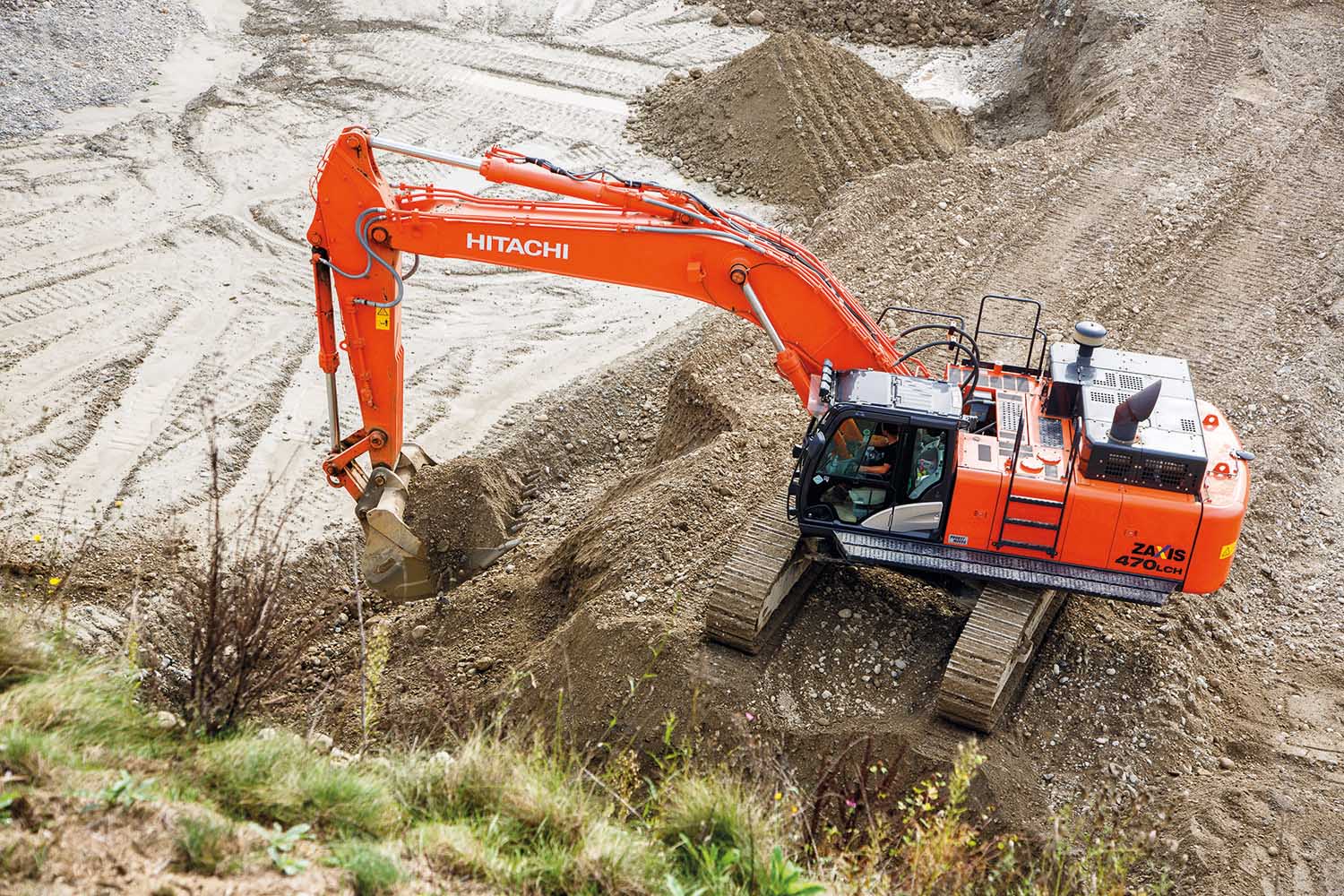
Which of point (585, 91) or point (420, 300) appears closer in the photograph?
point (420, 300)

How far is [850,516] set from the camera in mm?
9031

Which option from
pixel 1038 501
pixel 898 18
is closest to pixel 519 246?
pixel 1038 501

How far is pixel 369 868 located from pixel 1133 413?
5548mm

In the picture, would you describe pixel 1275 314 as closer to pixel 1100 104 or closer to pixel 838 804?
pixel 1100 104

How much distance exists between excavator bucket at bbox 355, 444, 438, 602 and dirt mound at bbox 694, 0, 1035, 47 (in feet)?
48.8

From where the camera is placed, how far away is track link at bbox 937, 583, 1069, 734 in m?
8.39

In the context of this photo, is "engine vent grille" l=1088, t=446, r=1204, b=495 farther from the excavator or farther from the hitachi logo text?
the hitachi logo text

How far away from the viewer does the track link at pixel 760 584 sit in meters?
8.82

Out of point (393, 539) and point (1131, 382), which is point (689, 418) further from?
point (1131, 382)

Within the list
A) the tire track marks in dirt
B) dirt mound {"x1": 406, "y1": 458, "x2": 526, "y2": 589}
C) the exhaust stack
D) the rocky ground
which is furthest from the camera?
the tire track marks in dirt

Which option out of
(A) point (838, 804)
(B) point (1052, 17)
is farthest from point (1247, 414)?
(B) point (1052, 17)

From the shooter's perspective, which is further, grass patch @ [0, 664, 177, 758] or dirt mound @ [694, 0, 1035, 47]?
dirt mound @ [694, 0, 1035, 47]

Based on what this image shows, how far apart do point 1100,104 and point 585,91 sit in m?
8.12

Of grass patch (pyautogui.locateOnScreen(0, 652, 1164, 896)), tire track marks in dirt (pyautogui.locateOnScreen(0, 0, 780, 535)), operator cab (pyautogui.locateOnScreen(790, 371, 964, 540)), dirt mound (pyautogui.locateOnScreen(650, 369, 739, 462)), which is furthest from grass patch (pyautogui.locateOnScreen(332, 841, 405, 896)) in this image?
dirt mound (pyautogui.locateOnScreen(650, 369, 739, 462))
